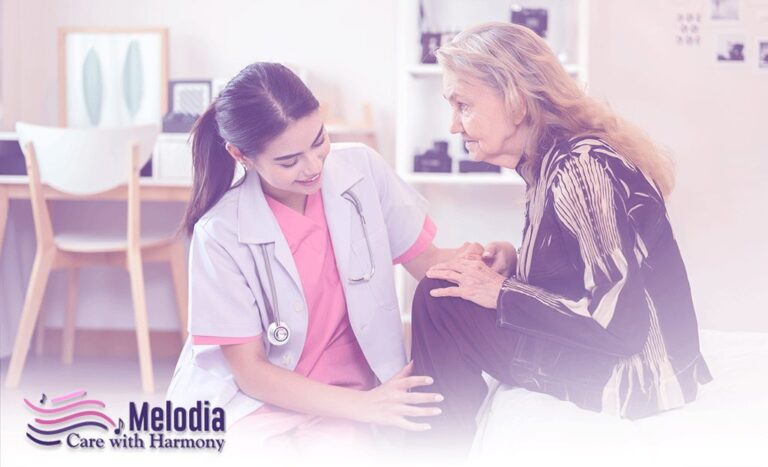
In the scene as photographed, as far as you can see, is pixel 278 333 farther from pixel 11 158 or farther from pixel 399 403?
pixel 11 158

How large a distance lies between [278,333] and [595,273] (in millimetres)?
480

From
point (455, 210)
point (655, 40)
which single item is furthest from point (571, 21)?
point (455, 210)

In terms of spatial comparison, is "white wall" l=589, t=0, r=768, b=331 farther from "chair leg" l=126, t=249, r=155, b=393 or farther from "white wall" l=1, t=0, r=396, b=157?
"chair leg" l=126, t=249, r=155, b=393

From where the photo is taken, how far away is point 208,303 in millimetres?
1320

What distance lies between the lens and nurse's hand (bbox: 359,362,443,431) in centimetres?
124

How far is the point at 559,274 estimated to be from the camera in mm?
1236

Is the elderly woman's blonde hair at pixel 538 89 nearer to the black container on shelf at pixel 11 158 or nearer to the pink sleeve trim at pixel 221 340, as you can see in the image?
the pink sleeve trim at pixel 221 340

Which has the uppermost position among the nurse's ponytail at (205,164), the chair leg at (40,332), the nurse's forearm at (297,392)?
the nurse's ponytail at (205,164)

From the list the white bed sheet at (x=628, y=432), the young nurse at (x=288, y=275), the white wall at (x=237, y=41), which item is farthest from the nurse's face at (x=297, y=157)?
the white wall at (x=237, y=41)

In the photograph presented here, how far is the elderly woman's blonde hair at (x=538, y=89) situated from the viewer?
129 centimetres

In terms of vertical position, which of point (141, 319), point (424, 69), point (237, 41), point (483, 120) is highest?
point (237, 41)

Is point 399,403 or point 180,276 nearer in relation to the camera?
point 399,403

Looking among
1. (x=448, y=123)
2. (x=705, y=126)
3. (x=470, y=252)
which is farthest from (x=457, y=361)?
(x=705, y=126)

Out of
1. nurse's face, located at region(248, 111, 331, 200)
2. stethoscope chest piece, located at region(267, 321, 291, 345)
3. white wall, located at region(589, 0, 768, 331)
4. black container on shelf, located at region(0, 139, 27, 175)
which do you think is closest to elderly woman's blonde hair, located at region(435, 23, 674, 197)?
nurse's face, located at region(248, 111, 331, 200)
